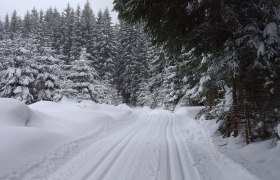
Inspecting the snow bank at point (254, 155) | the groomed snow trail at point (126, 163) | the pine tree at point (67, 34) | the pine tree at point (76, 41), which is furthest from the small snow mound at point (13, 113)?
the pine tree at point (67, 34)

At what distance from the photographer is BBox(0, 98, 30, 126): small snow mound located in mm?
9984

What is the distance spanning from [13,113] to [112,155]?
443cm

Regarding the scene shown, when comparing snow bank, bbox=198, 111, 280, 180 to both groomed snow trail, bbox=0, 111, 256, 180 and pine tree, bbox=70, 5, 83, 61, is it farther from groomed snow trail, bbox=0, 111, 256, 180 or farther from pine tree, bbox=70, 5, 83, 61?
pine tree, bbox=70, 5, 83, 61

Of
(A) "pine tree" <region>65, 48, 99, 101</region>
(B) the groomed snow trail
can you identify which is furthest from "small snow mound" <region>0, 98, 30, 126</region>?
(A) "pine tree" <region>65, 48, 99, 101</region>

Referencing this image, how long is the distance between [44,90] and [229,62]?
23.8 meters

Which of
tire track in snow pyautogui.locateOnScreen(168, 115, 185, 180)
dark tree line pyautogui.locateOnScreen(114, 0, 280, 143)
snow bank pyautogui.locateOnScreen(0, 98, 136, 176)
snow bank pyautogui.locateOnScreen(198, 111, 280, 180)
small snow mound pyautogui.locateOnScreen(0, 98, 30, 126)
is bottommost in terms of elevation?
tire track in snow pyautogui.locateOnScreen(168, 115, 185, 180)

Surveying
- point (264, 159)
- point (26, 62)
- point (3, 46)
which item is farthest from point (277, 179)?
point (3, 46)

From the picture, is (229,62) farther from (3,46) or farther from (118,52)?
(118,52)

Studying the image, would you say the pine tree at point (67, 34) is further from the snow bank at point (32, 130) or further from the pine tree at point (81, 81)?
the snow bank at point (32, 130)

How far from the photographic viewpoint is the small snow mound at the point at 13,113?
32.8ft

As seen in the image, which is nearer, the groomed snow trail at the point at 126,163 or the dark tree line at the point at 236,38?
the groomed snow trail at the point at 126,163

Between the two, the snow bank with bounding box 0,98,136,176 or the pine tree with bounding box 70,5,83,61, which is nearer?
the snow bank with bounding box 0,98,136,176

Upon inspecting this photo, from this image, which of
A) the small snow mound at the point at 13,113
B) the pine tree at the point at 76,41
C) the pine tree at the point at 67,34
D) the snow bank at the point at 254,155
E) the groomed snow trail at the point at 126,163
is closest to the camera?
the snow bank at the point at 254,155

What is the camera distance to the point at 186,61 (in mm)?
12234
